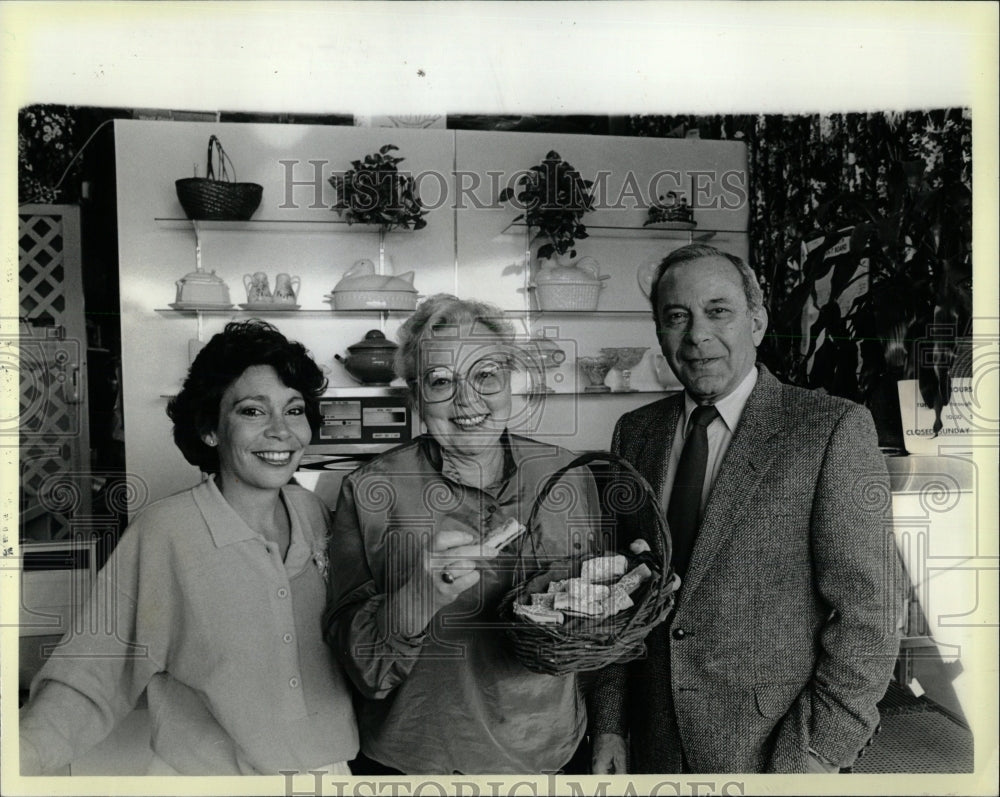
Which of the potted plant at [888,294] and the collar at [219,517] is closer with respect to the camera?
the collar at [219,517]

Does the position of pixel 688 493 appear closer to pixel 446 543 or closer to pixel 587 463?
pixel 587 463

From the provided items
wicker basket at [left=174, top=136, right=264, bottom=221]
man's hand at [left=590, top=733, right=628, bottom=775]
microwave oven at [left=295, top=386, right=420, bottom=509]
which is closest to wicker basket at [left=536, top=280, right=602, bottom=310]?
microwave oven at [left=295, top=386, right=420, bottom=509]

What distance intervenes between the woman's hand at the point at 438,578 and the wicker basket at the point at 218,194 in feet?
3.19

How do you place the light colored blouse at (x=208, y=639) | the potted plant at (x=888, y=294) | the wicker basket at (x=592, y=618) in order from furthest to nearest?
the potted plant at (x=888, y=294) < the light colored blouse at (x=208, y=639) < the wicker basket at (x=592, y=618)

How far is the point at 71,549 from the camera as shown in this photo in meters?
2.32

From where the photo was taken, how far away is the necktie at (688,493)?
7.61 ft

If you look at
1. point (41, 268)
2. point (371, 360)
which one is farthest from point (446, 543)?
point (41, 268)

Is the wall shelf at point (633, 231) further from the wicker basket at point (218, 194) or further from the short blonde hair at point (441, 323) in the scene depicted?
the wicker basket at point (218, 194)

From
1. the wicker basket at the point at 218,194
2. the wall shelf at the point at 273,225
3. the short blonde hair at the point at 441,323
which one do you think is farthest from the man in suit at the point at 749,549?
the wicker basket at the point at 218,194

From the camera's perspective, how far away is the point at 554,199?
7.66 feet

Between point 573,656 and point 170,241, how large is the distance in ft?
4.71

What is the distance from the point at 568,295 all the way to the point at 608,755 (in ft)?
4.03

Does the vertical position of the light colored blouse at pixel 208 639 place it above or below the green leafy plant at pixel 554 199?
below

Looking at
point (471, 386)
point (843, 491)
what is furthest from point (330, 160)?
point (843, 491)
